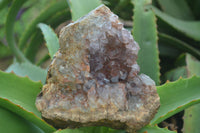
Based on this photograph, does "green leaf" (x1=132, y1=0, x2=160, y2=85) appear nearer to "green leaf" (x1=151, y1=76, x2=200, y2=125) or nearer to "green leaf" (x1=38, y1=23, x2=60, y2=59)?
"green leaf" (x1=151, y1=76, x2=200, y2=125)

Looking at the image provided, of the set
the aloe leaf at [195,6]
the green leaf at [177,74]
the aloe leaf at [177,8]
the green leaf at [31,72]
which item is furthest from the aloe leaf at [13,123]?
the aloe leaf at [195,6]

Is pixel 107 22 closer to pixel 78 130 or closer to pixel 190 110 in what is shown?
pixel 78 130

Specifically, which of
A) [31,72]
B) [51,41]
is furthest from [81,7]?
[31,72]

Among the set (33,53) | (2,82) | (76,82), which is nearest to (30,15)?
(33,53)

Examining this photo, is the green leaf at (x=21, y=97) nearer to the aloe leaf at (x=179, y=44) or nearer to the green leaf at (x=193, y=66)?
the green leaf at (x=193, y=66)

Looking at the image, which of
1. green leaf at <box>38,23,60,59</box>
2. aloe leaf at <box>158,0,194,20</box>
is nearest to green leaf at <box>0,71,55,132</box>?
green leaf at <box>38,23,60,59</box>
